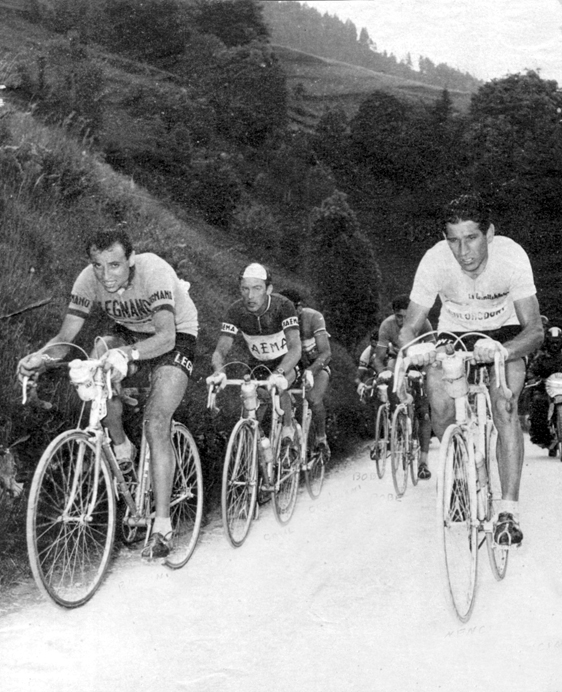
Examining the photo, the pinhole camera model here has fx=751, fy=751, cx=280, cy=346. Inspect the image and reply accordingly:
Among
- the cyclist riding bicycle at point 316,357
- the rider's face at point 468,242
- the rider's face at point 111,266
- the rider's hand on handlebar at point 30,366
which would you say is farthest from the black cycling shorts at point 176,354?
the cyclist riding bicycle at point 316,357

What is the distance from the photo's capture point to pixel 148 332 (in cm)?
567

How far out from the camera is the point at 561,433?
9688mm

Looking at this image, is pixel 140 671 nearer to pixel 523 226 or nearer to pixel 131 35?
pixel 131 35

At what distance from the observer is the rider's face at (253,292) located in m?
6.93

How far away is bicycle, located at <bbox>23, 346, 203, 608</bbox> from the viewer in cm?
398

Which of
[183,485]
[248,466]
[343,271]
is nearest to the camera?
[183,485]

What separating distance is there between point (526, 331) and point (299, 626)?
230 cm

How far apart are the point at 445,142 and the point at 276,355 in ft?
121

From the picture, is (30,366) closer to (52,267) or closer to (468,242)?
(468,242)

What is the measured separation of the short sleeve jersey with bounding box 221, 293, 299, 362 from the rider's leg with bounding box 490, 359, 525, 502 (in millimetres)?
2738

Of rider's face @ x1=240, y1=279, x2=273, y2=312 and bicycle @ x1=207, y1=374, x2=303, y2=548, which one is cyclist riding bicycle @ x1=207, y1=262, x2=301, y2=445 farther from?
bicycle @ x1=207, y1=374, x2=303, y2=548

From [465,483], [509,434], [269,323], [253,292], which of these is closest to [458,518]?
[465,483]

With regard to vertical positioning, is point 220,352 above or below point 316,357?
above

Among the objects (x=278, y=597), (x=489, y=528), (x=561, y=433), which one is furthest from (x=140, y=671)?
(x=561, y=433)
